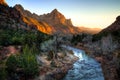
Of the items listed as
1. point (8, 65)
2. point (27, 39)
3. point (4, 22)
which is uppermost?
point (4, 22)

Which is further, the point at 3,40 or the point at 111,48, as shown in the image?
the point at 111,48

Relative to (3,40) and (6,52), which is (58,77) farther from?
(3,40)

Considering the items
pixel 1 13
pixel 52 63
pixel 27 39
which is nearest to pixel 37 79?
pixel 52 63

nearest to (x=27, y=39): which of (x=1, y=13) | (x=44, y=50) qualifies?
(x=44, y=50)

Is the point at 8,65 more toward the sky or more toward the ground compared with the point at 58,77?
more toward the sky

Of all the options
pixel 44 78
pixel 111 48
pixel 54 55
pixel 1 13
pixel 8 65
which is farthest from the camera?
pixel 1 13

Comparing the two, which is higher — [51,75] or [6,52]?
[6,52]

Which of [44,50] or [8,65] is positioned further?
[44,50]

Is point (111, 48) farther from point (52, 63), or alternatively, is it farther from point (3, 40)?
point (3, 40)

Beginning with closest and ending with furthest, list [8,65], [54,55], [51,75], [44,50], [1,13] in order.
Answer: [8,65]
[51,75]
[54,55]
[44,50]
[1,13]

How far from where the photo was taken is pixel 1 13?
7682 inches

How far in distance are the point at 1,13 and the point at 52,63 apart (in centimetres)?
12823

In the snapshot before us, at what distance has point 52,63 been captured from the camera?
84.1 m

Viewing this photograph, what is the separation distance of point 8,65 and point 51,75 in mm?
16478
